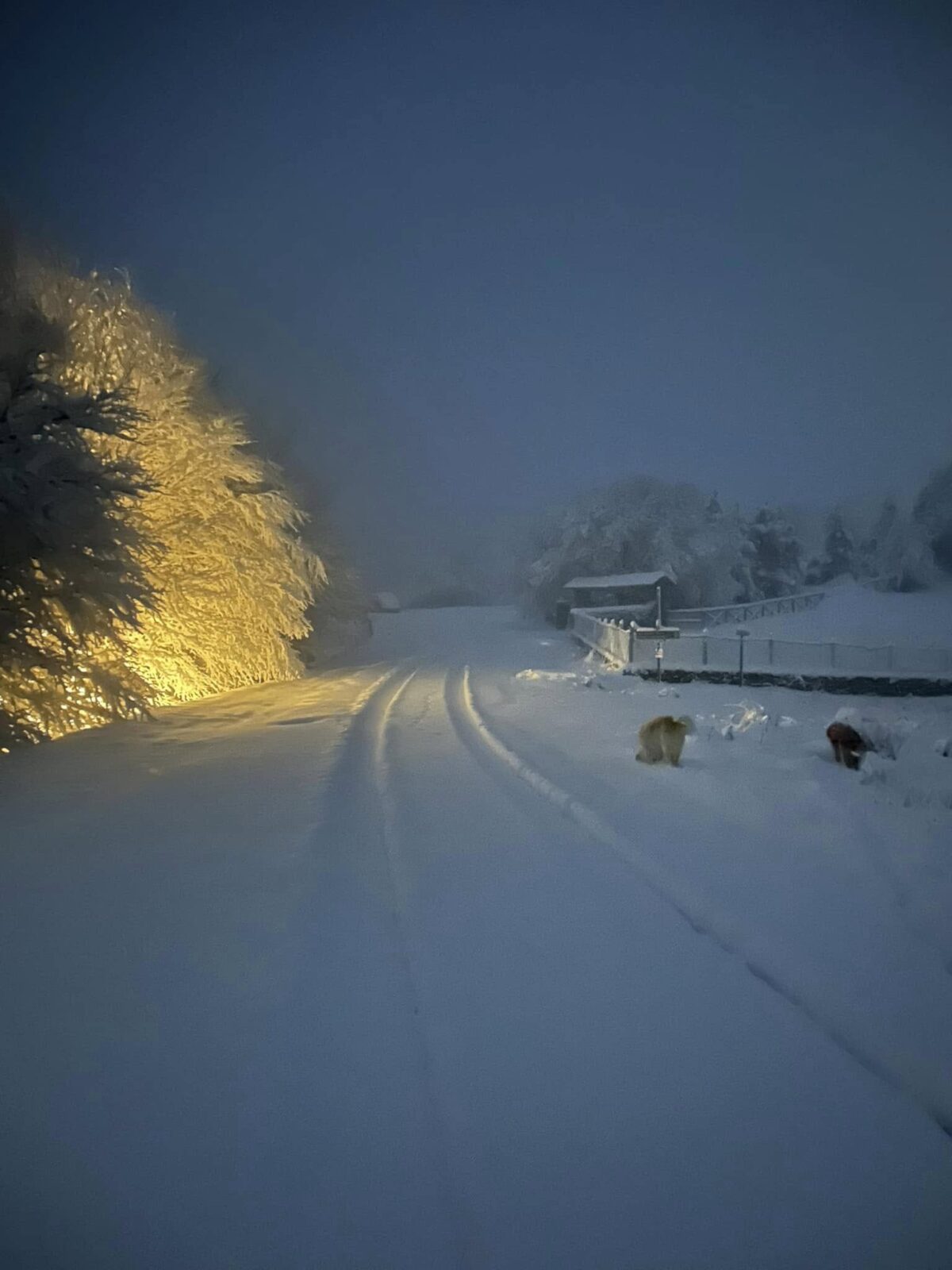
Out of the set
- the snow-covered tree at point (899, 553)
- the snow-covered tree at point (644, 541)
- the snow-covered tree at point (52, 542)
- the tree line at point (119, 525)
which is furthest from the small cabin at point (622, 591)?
the snow-covered tree at point (52, 542)

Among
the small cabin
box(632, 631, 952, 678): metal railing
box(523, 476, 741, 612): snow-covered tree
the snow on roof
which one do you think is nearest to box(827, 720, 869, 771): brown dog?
box(632, 631, 952, 678): metal railing

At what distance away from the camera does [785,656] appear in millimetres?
18281

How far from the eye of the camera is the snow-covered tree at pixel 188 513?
517 inches

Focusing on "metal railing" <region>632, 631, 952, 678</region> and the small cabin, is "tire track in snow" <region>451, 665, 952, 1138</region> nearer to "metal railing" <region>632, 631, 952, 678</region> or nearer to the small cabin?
"metal railing" <region>632, 631, 952, 678</region>

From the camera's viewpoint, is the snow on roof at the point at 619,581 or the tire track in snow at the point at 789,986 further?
the snow on roof at the point at 619,581

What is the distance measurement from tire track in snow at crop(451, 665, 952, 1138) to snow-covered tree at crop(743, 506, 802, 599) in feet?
131

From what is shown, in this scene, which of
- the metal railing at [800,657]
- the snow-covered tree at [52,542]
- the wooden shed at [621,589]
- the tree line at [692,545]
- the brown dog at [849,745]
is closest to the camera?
the brown dog at [849,745]

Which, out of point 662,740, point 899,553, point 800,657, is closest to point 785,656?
point 800,657

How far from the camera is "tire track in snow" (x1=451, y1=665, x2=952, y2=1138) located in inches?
92.2

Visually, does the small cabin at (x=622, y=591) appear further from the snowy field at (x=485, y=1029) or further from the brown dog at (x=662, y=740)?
the snowy field at (x=485, y=1029)

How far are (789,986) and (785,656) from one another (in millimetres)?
17022

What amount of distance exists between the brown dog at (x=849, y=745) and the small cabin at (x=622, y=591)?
89.8 ft

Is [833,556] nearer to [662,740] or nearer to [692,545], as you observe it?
[692,545]

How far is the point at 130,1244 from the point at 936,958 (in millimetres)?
3480
